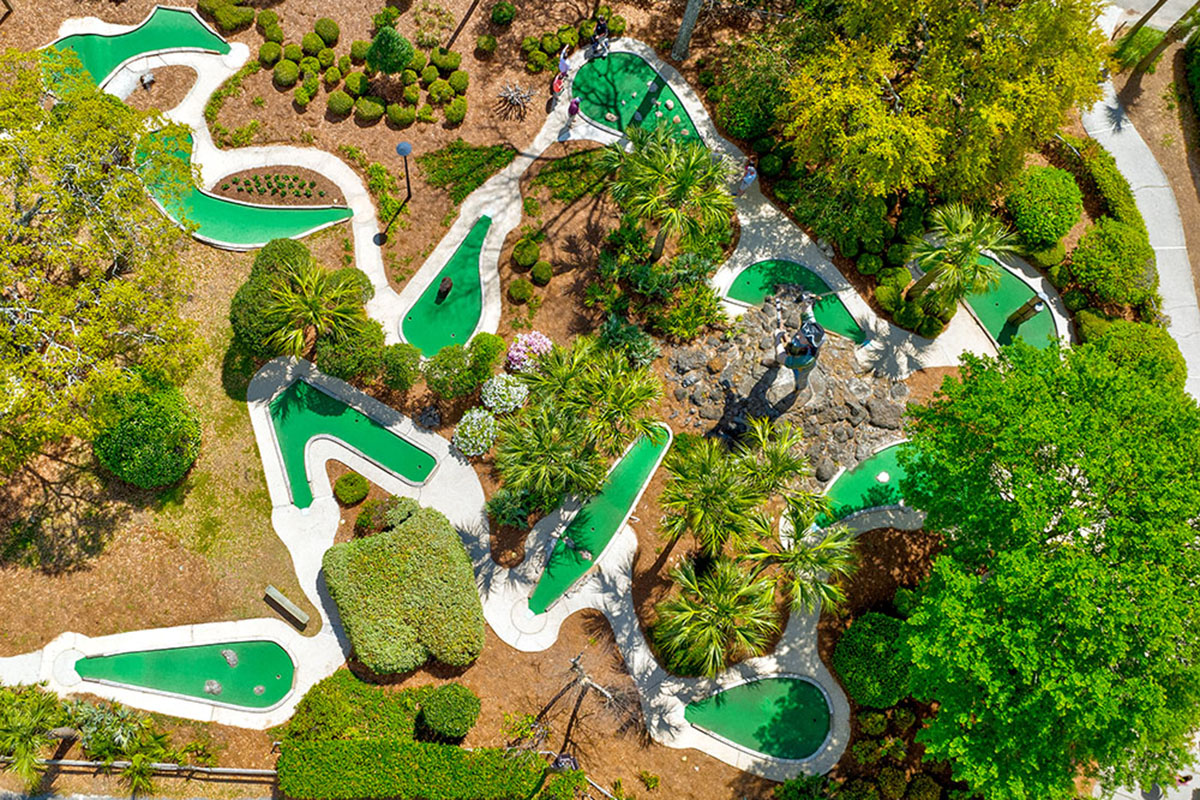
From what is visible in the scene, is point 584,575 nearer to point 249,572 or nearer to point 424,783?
point 424,783

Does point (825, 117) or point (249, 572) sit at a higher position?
point (825, 117)

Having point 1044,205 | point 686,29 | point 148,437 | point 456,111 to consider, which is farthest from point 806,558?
point 686,29

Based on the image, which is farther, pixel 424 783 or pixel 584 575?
pixel 584 575

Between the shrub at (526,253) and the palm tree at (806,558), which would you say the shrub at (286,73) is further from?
the palm tree at (806,558)

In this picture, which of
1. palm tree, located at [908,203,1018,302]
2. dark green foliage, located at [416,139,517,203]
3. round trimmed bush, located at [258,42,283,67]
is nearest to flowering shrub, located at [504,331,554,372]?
dark green foliage, located at [416,139,517,203]

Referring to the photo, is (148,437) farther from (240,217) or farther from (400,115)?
(400,115)

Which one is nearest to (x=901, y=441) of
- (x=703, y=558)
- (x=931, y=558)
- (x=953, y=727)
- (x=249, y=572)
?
(x=931, y=558)

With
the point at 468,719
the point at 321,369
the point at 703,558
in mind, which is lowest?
the point at 468,719
